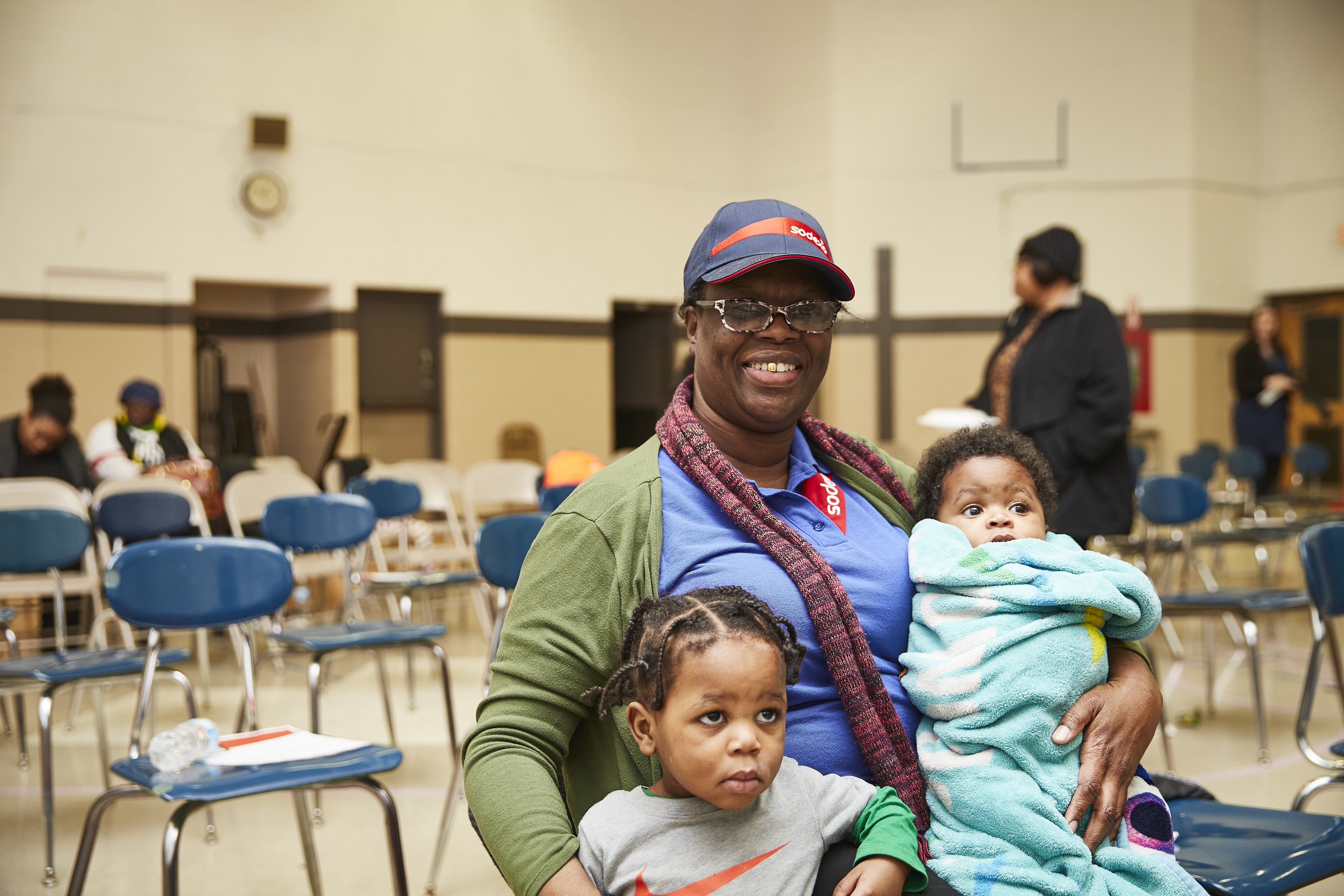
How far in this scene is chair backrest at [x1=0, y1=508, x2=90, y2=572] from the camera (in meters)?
3.77

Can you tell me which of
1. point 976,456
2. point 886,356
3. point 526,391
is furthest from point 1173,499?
point 526,391

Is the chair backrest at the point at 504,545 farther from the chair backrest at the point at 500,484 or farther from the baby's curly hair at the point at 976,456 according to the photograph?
the chair backrest at the point at 500,484

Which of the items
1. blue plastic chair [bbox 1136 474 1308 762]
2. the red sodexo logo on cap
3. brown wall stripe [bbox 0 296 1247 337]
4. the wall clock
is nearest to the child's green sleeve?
the red sodexo logo on cap

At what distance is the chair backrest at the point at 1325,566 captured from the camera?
8.90ft

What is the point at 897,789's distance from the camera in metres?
1.36

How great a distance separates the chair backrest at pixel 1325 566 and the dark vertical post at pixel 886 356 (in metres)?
8.20

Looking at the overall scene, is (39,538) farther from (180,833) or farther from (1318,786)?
(1318,786)

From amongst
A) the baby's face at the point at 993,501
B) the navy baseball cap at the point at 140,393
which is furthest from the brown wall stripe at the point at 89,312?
the baby's face at the point at 993,501

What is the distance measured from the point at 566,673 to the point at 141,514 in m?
3.94

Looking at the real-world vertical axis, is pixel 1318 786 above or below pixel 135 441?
below

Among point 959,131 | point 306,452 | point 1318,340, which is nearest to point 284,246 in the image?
point 306,452

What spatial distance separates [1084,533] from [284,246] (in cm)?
766

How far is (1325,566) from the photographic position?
8.95 feet

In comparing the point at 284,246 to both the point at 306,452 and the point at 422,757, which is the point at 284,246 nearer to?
the point at 306,452
